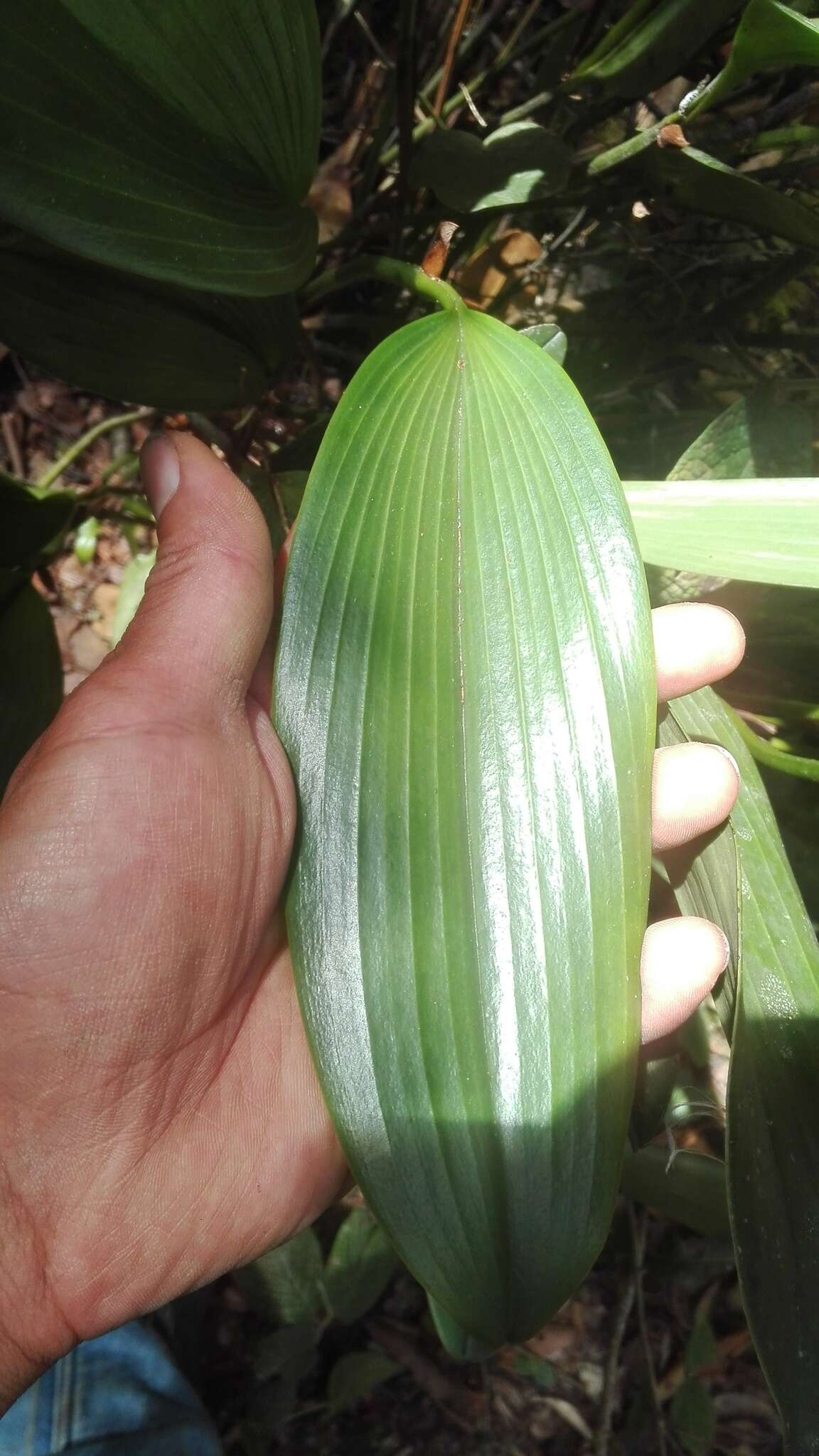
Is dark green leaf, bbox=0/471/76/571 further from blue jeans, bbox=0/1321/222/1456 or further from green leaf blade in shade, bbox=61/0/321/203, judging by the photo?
blue jeans, bbox=0/1321/222/1456

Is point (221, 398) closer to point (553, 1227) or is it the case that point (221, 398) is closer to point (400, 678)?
point (400, 678)

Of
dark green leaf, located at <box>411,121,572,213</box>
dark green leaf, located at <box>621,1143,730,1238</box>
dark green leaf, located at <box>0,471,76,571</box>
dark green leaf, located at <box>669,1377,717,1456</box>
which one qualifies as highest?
dark green leaf, located at <box>411,121,572,213</box>

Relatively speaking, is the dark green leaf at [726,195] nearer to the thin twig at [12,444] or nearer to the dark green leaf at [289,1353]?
the thin twig at [12,444]

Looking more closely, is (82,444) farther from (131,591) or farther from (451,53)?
(451,53)

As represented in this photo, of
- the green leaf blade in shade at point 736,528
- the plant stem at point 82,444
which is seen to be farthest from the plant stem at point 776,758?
the plant stem at point 82,444

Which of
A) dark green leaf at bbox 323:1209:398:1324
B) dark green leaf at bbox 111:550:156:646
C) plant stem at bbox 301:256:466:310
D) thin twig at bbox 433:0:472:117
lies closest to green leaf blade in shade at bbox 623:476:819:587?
plant stem at bbox 301:256:466:310
